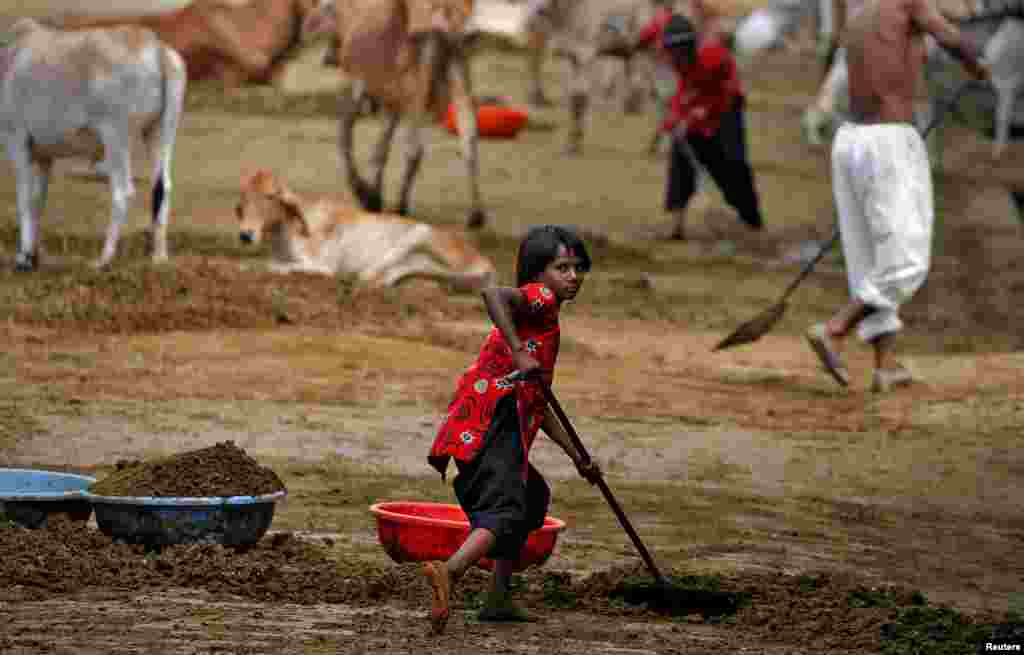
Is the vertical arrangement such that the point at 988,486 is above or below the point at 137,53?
below

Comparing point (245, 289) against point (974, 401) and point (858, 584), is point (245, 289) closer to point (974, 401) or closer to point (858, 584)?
point (974, 401)

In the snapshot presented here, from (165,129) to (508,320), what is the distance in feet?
26.9

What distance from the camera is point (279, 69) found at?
27.7 metres

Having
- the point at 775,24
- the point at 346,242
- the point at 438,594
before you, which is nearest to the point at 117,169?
the point at 346,242

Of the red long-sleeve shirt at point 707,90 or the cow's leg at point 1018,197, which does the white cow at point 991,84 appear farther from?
the red long-sleeve shirt at point 707,90

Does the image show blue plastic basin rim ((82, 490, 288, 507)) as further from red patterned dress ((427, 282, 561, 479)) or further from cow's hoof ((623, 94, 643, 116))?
cow's hoof ((623, 94, 643, 116))

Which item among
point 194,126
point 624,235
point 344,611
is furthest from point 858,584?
point 194,126

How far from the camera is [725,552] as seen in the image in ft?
23.2

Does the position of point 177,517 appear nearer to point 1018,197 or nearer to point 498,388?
point 498,388

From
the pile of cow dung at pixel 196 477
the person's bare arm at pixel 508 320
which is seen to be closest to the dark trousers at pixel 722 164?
the pile of cow dung at pixel 196 477

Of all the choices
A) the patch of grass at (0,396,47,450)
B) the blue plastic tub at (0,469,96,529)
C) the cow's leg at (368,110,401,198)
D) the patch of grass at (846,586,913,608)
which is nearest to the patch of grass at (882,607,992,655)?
the patch of grass at (846,586,913,608)

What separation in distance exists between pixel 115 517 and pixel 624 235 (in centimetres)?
1253

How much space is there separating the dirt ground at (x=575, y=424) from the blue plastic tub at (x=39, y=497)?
0.09 metres

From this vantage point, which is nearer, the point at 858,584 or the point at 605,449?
the point at 858,584
